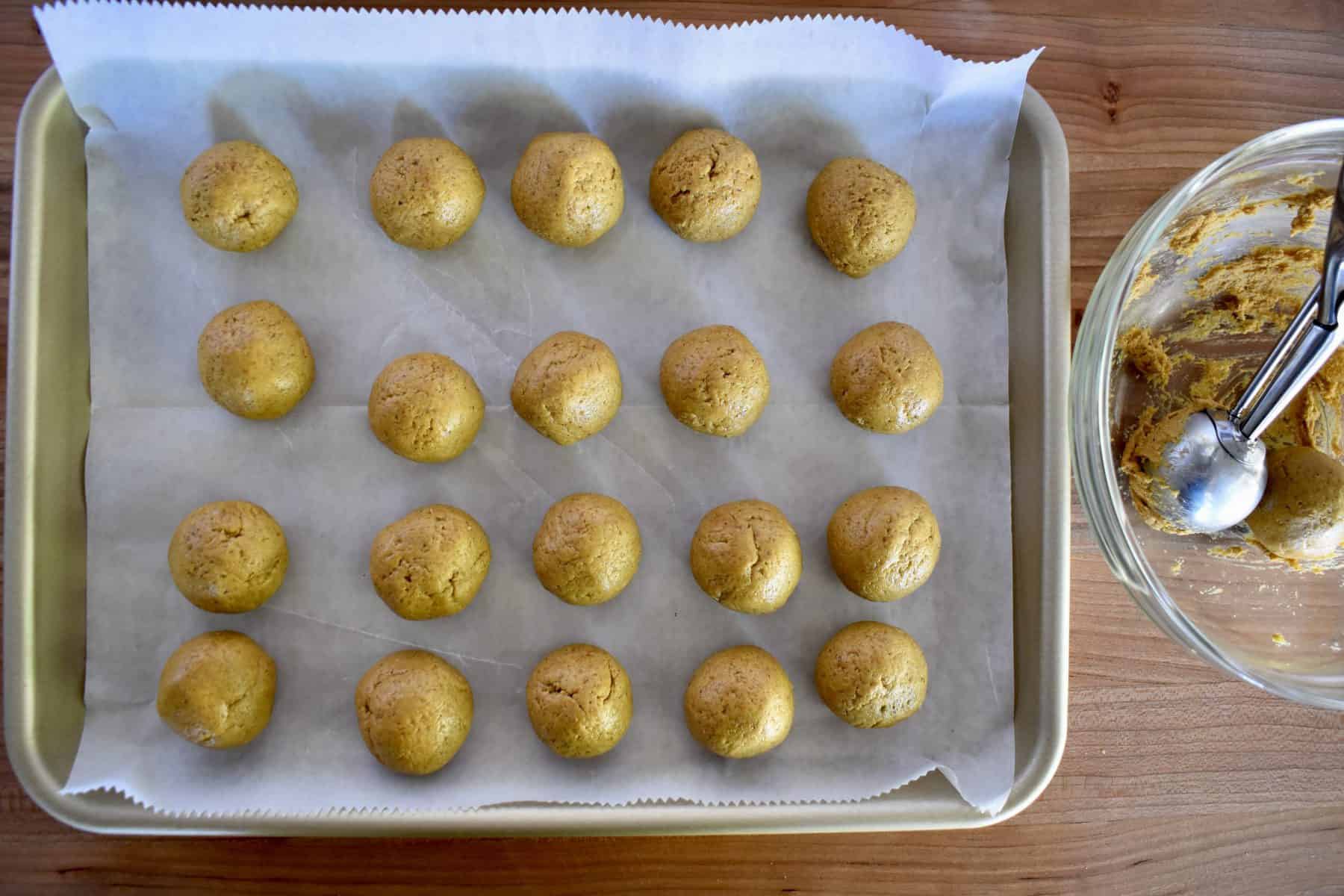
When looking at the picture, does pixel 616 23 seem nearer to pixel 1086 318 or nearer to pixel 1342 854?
pixel 1086 318

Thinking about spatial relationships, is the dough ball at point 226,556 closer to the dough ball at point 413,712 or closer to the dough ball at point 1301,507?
the dough ball at point 413,712

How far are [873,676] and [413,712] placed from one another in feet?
2.69

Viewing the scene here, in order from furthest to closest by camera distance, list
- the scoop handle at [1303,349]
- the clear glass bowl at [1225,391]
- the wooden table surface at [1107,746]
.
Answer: the wooden table surface at [1107,746] < the clear glass bowl at [1225,391] < the scoop handle at [1303,349]

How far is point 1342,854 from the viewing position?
6.17 feet

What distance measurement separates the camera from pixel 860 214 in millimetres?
1668

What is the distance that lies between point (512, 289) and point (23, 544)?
100 centimetres

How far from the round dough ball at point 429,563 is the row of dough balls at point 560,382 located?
5.1 inches

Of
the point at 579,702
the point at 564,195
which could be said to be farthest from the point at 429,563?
the point at 564,195

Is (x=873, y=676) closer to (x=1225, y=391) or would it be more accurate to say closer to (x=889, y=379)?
(x=889, y=379)

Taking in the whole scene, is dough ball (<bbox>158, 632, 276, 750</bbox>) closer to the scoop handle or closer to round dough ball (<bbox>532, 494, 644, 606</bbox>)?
round dough ball (<bbox>532, 494, 644, 606</bbox>)

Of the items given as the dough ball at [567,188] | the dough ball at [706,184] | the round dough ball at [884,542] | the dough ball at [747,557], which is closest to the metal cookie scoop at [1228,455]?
the round dough ball at [884,542]

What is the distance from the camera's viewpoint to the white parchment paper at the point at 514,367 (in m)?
1.67

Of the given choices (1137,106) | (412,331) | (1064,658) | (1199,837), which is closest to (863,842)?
(1064,658)

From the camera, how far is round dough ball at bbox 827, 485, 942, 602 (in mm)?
1646
